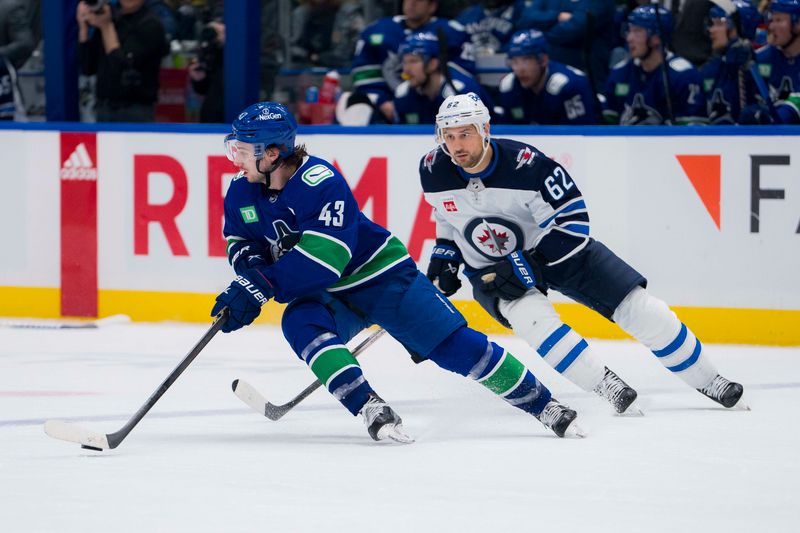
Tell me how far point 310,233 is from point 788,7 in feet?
11.1

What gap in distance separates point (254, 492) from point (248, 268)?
0.92 metres

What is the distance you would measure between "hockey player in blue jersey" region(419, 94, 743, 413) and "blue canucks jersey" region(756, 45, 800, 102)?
7.56 ft

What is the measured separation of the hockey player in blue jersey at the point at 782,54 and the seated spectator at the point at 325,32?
262cm

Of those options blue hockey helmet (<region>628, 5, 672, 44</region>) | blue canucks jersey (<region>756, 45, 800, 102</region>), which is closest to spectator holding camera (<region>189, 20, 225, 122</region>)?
blue hockey helmet (<region>628, 5, 672, 44</region>)

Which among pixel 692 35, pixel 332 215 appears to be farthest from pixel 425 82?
pixel 332 215

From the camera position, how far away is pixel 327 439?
4020 mm

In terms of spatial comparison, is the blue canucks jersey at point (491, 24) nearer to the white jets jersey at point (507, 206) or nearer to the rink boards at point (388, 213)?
the rink boards at point (388, 213)

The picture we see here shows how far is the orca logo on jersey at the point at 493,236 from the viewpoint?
4414 mm

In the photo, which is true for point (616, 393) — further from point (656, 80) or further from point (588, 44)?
point (588, 44)

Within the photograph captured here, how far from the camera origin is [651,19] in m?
6.55

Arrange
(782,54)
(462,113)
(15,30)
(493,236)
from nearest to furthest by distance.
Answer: (462,113) < (493,236) < (782,54) < (15,30)

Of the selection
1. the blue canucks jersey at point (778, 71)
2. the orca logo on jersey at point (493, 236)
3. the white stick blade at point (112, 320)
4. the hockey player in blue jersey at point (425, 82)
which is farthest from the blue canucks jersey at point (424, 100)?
the orca logo on jersey at point (493, 236)

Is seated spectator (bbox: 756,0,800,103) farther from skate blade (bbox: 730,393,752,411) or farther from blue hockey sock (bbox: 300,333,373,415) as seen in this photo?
blue hockey sock (bbox: 300,333,373,415)

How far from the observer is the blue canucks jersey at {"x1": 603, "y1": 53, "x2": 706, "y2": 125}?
655cm
